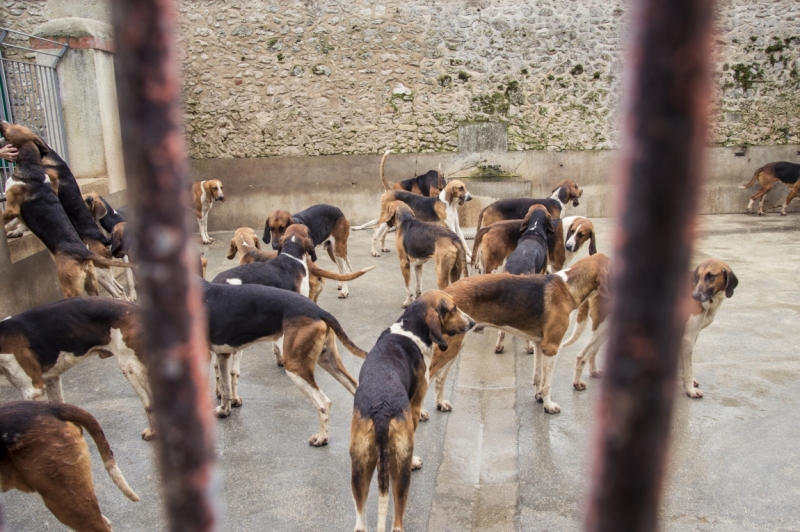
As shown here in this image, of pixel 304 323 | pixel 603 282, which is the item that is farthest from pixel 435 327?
pixel 603 282

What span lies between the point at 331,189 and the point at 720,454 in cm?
931

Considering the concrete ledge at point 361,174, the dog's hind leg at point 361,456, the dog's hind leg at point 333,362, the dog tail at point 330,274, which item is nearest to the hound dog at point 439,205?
the concrete ledge at point 361,174

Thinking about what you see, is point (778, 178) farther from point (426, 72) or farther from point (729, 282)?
point (729, 282)

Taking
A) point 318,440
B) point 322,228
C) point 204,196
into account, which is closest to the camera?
point 318,440

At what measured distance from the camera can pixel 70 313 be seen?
14.1 ft

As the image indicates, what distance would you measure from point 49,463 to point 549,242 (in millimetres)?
5730

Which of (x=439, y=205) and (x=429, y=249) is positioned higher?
(x=439, y=205)

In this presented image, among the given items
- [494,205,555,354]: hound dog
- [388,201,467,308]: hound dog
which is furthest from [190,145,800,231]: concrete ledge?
[494,205,555,354]: hound dog

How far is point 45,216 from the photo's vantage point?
6.07 m

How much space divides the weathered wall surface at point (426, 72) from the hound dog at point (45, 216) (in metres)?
5.88

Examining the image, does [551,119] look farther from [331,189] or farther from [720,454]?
[720,454]

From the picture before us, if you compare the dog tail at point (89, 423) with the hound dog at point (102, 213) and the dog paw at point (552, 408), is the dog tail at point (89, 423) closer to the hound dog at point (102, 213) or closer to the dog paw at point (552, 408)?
the dog paw at point (552, 408)

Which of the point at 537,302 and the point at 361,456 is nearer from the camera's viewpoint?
the point at 361,456

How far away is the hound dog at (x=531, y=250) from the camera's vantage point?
6141 millimetres
